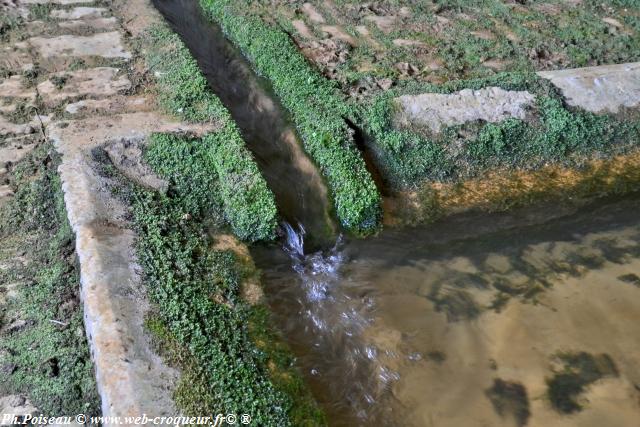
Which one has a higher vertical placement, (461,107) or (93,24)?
(461,107)

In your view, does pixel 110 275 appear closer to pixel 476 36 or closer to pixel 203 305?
pixel 203 305

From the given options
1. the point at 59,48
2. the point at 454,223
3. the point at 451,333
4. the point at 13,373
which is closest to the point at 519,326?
the point at 451,333

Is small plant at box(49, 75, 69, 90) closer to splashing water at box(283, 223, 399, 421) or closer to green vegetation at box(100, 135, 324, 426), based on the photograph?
green vegetation at box(100, 135, 324, 426)

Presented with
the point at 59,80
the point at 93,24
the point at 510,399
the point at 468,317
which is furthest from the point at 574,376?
the point at 93,24

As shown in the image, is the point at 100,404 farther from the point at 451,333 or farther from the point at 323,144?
the point at 323,144

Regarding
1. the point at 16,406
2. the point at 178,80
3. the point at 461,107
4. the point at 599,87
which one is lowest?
the point at 16,406
